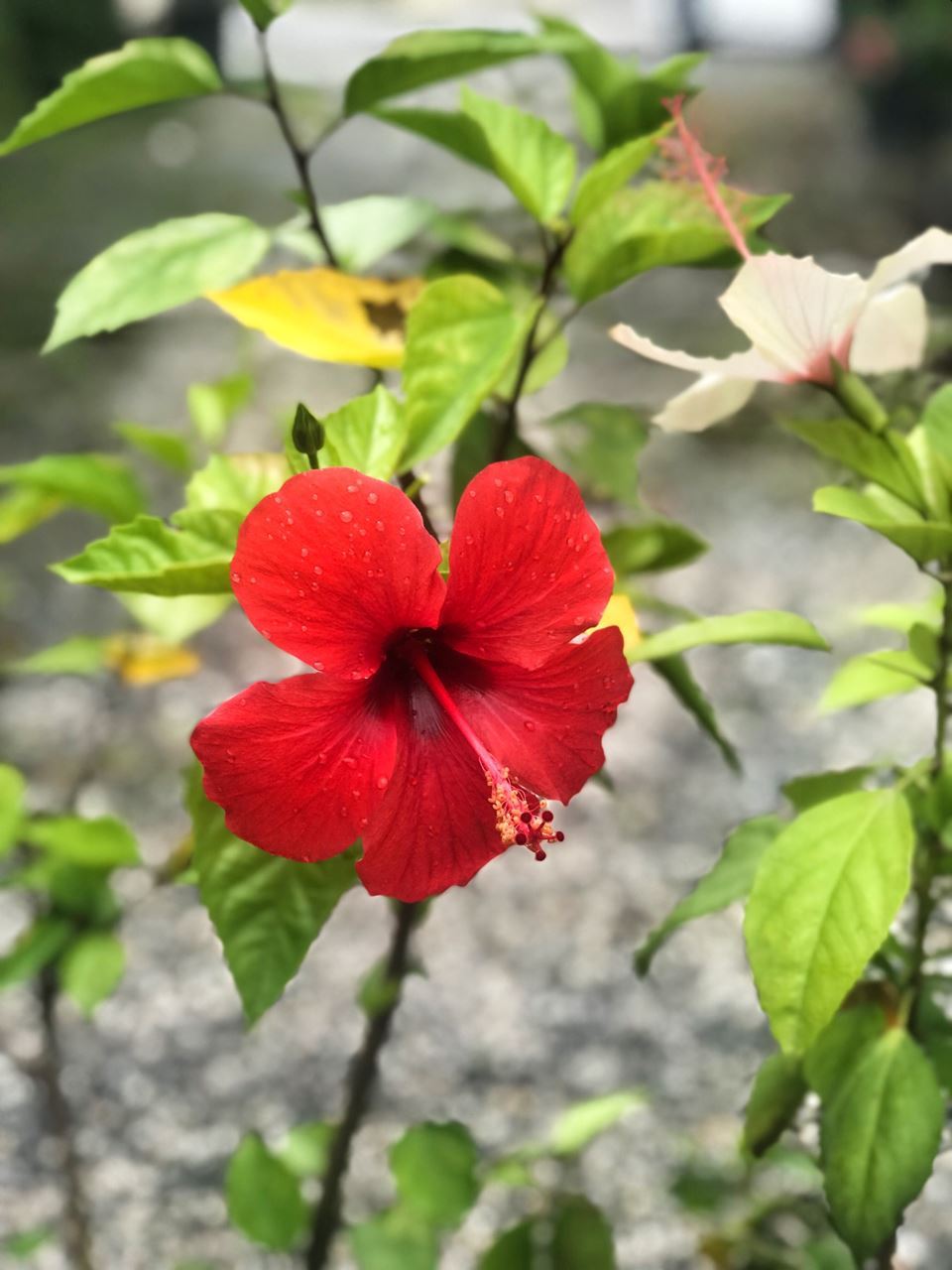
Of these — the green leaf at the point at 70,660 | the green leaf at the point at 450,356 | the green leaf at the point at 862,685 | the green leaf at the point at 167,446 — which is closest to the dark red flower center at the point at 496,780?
the green leaf at the point at 450,356

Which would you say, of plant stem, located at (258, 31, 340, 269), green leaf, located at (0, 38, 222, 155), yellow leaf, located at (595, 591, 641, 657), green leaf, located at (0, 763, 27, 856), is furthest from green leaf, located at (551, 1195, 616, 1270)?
green leaf, located at (0, 38, 222, 155)

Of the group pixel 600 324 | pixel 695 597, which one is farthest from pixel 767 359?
pixel 600 324

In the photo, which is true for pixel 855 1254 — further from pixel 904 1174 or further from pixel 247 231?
pixel 247 231

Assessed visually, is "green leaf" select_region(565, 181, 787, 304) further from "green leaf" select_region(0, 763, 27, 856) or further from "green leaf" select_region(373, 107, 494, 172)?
"green leaf" select_region(0, 763, 27, 856)

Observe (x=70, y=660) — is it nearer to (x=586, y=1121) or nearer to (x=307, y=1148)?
(x=307, y=1148)

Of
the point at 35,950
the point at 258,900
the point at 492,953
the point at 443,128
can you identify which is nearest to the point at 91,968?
the point at 35,950

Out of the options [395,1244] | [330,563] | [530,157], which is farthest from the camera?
[395,1244]
